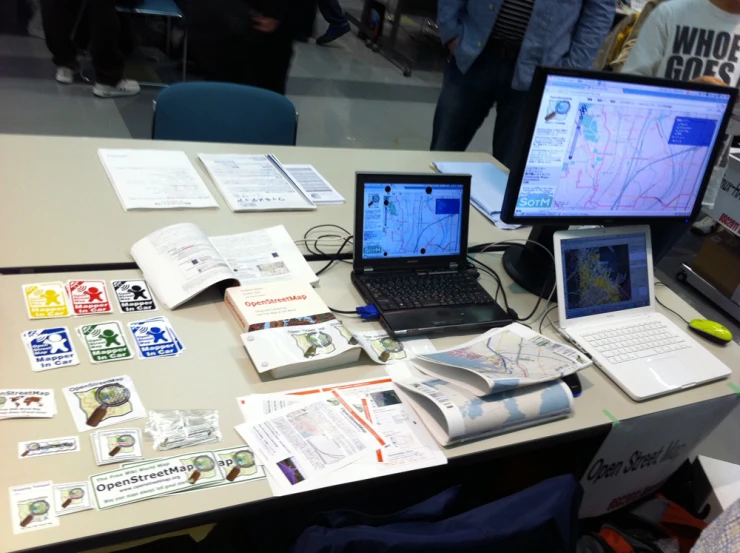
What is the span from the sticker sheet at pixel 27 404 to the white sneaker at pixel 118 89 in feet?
10.3

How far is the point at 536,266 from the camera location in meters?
1.54

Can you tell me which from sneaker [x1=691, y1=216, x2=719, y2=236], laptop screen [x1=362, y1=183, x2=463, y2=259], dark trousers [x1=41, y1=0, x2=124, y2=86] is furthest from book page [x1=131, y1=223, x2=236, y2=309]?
→ sneaker [x1=691, y1=216, x2=719, y2=236]

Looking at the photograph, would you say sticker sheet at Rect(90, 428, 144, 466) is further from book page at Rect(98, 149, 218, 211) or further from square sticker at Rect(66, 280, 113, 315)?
book page at Rect(98, 149, 218, 211)

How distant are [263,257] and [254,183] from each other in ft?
1.21

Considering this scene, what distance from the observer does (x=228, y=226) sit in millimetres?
1473

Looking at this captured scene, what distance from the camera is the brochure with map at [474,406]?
3.32ft

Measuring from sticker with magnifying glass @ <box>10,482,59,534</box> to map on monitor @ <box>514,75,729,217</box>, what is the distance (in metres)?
1.03

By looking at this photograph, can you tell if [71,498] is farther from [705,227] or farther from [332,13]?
[332,13]

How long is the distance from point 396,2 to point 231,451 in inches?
199

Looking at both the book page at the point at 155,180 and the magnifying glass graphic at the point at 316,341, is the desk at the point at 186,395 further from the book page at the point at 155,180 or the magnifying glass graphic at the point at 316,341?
the book page at the point at 155,180

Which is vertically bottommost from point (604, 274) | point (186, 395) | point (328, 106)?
point (328, 106)

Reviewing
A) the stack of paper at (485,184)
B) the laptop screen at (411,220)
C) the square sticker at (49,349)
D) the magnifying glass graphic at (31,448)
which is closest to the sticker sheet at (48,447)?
the magnifying glass graphic at (31,448)

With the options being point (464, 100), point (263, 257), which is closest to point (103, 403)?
point (263, 257)

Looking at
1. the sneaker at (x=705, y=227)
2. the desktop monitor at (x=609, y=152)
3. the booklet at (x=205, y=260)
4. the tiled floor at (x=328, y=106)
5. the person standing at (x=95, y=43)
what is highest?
the desktop monitor at (x=609, y=152)
